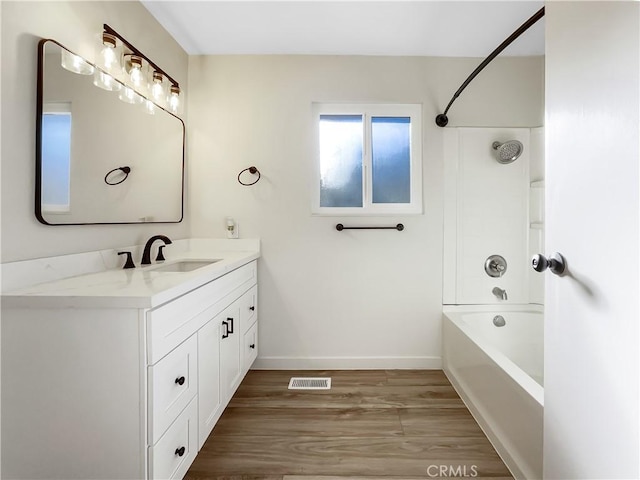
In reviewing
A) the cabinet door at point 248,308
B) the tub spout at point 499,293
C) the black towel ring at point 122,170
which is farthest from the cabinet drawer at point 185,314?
the tub spout at point 499,293

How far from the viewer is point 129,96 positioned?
167 centimetres

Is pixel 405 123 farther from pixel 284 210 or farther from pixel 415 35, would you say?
pixel 284 210

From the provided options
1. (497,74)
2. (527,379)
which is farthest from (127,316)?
(497,74)

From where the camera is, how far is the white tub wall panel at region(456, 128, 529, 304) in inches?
93.7

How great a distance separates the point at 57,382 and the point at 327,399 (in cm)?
142

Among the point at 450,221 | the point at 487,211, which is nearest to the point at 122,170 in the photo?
the point at 450,221

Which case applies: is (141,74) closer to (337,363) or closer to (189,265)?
(189,265)

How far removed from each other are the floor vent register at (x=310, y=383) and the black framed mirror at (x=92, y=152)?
1.39 m

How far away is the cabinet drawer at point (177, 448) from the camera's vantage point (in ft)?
3.43

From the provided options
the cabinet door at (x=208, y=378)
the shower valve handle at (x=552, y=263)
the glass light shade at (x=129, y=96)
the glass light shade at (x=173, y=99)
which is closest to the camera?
the shower valve handle at (x=552, y=263)

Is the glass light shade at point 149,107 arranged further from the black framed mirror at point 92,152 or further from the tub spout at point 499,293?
the tub spout at point 499,293

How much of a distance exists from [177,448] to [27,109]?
4.55 feet

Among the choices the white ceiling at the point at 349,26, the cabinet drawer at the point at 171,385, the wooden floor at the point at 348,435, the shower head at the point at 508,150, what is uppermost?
the white ceiling at the point at 349,26

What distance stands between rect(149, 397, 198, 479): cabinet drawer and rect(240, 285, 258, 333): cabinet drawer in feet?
2.25
